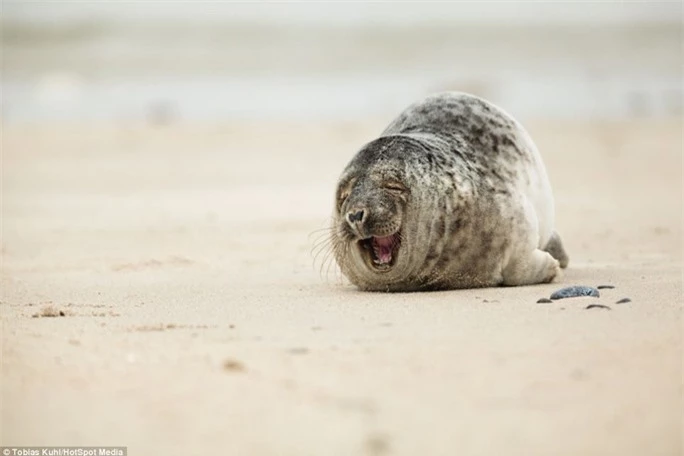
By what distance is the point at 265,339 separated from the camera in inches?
211

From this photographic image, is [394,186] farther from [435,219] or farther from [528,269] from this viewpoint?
[528,269]

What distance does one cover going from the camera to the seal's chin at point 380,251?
6.88 m

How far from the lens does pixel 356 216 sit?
21.8 feet

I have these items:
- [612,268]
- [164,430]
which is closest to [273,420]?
[164,430]

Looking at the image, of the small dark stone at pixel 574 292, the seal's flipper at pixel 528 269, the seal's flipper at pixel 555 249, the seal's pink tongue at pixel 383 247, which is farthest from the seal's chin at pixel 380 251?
the seal's flipper at pixel 555 249

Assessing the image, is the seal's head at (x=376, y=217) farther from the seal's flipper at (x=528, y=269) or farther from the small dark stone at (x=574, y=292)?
the small dark stone at (x=574, y=292)

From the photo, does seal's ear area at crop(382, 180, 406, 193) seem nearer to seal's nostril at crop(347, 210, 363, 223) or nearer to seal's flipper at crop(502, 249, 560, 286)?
seal's nostril at crop(347, 210, 363, 223)

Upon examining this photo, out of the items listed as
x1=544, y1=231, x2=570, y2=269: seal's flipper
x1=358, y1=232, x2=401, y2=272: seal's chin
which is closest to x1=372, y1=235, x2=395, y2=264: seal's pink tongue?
x1=358, y1=232, x2=401, y2=272: seal's chin

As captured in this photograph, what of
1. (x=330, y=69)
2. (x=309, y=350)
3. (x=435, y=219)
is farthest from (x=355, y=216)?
(x=330, y=69)

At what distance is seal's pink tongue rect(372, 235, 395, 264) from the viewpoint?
689 cm

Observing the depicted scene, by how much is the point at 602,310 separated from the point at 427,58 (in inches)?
1080

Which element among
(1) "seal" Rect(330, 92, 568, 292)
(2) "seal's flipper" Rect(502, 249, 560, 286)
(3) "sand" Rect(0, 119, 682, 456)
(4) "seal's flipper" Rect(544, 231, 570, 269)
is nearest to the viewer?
(3) "sand" Rect(0, 119, 682, 456)

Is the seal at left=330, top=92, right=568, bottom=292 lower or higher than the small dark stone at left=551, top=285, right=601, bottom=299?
higher

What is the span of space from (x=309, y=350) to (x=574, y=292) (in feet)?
5.99
